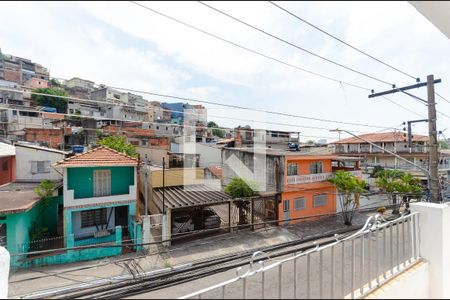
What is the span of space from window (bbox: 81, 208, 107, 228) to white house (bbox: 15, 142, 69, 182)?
4.56 meters

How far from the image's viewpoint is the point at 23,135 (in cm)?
2291

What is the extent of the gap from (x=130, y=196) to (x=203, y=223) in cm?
435

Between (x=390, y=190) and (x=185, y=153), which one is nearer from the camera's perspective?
(x=390, y=190)

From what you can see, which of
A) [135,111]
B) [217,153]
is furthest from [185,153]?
[135,111]

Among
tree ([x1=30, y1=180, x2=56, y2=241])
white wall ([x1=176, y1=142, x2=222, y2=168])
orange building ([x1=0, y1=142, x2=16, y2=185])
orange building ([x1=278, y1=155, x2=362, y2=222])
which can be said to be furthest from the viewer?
white wall ([x1=176, y1=142, x2=222, y2=168])

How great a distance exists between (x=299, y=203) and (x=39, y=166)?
53.8 feet

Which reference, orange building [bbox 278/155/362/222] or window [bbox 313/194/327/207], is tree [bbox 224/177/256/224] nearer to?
orange building [bbox 278/155/362/222]

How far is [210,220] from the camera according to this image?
13.8 metres

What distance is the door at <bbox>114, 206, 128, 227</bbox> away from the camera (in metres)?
12.3

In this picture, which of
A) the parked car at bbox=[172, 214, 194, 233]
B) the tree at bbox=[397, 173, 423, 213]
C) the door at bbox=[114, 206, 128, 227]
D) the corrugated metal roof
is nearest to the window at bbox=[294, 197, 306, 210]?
the corrugated metal roof

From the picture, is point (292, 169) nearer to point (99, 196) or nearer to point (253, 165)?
point (253, 165)

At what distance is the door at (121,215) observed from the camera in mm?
A: 12281

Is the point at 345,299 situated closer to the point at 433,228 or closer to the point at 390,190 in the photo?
the point at 433,228

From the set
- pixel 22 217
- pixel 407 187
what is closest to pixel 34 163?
pixel 22 217
